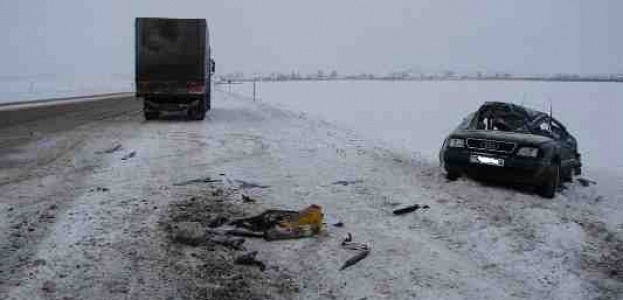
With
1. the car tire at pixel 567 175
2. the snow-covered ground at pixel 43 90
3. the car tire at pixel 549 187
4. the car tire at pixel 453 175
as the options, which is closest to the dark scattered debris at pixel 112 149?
the car tire at pixel 453 175

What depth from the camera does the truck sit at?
19125 mm

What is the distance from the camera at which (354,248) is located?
5.68m

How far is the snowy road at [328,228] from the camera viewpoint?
4.79 meters

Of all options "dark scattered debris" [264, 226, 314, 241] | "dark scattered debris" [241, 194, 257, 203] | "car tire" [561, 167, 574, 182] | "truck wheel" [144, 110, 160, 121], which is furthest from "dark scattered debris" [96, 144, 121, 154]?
"car tire" [561, 167, 574, 182]

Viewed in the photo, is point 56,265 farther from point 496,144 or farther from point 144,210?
point 496,144

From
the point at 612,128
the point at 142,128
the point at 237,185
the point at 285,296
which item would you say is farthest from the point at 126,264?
the point at 612,128

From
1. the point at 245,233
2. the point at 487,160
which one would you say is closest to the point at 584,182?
the point at 487,160

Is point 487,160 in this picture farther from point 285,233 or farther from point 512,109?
point 285,233

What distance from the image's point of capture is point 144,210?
659 centimetres

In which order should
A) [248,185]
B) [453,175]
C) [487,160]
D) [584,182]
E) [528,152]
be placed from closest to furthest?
[248,185] → [528,152] → [487,160] → [453,175] → [584,182]

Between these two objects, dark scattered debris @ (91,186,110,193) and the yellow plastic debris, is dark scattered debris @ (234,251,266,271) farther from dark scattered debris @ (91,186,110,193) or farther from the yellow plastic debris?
dark scattered debris @ (91,186,110,193)

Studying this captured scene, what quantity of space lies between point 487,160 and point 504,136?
586mm

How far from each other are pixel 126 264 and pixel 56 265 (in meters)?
0.57

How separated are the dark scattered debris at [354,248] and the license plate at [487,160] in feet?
11.7
